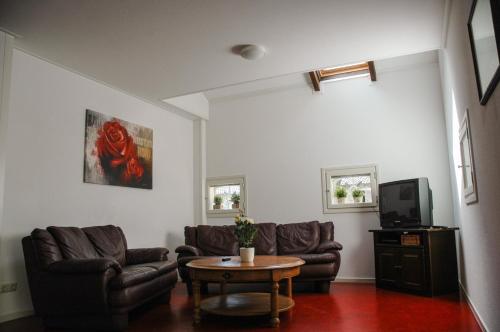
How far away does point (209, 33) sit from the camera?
12.4ft

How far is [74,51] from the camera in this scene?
13.4ft

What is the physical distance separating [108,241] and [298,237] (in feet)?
8.75

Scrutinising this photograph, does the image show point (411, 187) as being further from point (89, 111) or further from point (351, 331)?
point (89, 111)

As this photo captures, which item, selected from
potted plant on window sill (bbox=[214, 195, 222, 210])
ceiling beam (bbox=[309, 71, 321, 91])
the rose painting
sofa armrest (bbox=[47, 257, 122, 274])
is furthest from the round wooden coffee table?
ceiling beam (bbox=[309, 71, 321, 91])

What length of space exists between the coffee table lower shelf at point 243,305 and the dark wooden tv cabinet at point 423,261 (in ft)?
5.62

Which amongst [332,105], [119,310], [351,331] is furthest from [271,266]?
[332,105]

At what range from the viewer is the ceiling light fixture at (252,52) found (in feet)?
13.5

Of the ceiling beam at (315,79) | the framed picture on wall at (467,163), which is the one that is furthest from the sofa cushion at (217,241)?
the framed picture on wall at (467,163)

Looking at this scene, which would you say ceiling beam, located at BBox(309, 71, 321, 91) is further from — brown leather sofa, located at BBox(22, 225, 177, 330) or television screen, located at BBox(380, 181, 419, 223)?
brown leather sofa, located at BBox(22, 225, 177, 330)

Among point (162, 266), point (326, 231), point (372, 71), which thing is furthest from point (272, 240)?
point (372, 71)

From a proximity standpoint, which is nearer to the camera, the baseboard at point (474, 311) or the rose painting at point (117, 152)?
the baseboard at point (474, 311)

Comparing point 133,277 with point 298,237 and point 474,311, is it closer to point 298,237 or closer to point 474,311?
point 298,237

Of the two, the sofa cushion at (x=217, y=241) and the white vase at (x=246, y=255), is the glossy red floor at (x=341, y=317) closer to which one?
the white vase at (x=246, y=255)

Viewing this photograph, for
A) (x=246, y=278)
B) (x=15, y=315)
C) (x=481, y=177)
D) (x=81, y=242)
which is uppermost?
(x=481, y=177)
